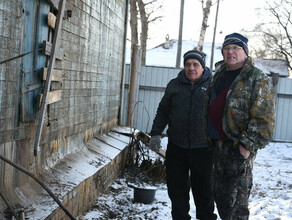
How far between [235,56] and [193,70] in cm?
62

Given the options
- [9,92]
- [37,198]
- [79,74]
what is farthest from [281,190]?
[9,92]

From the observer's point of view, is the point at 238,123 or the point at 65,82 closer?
the point at 238,123

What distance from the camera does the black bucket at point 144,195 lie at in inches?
188

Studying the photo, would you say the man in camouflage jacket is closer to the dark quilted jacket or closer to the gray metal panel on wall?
the dark quilted jacket

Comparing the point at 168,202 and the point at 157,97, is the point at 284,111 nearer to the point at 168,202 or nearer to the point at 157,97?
the point at 157,97

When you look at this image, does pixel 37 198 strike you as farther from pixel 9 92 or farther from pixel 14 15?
pixel 14 15

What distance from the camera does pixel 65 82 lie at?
4.12 metres

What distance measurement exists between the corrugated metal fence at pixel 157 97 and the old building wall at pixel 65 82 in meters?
3.32

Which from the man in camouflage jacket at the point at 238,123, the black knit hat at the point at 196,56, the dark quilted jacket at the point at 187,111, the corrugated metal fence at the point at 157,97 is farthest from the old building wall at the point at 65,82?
the corrugated metal fence at the point at 157,97

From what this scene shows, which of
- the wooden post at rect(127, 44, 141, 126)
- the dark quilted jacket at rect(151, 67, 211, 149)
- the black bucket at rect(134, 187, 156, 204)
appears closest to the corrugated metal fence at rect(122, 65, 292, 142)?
the wooden post at rect(127, 44, 141, 126)

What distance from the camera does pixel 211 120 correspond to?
10.7 feet

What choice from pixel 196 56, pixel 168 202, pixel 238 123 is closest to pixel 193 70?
pixel 196 56

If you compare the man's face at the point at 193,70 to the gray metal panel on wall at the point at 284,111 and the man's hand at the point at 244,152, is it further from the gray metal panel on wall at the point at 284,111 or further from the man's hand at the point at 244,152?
the gray metal panel on wall at the point at 284,111

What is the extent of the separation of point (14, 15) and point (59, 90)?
1171mm
